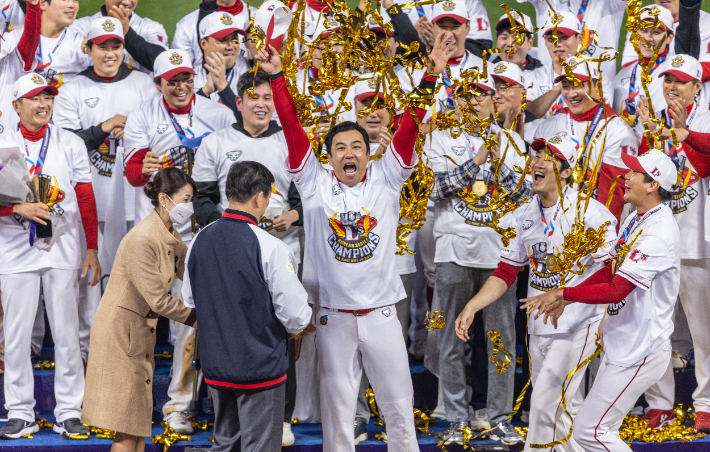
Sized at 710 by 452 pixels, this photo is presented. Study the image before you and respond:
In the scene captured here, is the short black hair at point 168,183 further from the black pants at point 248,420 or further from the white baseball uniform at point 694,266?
the white baseball uniform at point 694,266

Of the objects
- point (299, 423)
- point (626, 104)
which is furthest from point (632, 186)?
point (299, 423)

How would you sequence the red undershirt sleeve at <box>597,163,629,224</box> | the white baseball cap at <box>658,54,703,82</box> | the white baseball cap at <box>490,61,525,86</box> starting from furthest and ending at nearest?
the white baseball cap at <box>490,61,525,86</box> < the white baseball cap at <box>658,54,703,82</box> < the red undershirt sleeve at <box>597,163,629,224</box>

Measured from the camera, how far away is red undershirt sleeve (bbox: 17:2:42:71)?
236 inches

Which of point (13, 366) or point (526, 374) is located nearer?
point (13, 366)

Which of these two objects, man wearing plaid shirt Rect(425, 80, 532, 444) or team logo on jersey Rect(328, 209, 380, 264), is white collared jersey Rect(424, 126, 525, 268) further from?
team logo on jersey Rect(328, 209, 380, 264)

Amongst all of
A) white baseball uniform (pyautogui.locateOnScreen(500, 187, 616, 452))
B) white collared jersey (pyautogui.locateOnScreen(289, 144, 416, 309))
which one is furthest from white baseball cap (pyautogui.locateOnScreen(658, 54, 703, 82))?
white collared jersey (pyautogui.locateOnScreen(289, 144, 416, 309))

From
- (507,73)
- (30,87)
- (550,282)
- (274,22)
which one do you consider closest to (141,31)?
(30,87)

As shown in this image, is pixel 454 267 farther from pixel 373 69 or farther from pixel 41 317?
pixel 41 317

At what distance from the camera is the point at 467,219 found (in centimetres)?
525

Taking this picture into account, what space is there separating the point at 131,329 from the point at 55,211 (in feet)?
4.75

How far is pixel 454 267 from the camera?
5203 millimetres

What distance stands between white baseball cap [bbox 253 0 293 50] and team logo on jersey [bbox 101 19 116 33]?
2.29m

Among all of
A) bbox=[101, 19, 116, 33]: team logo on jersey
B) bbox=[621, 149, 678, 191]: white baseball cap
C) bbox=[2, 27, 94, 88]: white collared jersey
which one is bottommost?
bbox=[621, 149, 678, 191]: white baseball cap

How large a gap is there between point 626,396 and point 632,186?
115 centimetres
